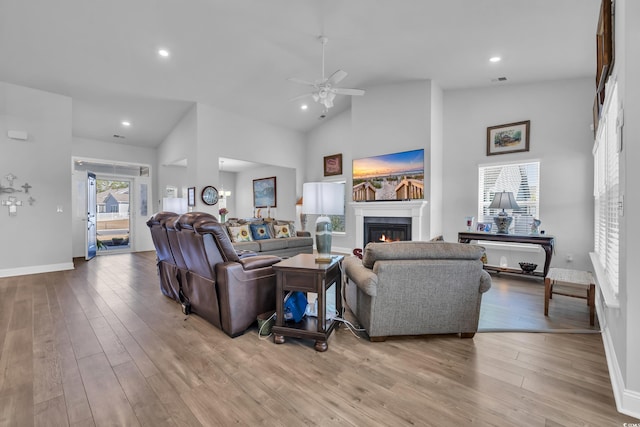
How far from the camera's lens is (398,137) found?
5613 mm

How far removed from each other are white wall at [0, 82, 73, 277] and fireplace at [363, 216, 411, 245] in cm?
583

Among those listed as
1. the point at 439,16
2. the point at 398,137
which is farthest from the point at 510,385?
the point at 398,137

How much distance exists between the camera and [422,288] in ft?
7.51

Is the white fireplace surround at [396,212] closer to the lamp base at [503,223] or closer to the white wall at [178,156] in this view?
the lamp base at [503,223]

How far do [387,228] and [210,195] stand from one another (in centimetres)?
373

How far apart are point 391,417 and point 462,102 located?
5660 mm

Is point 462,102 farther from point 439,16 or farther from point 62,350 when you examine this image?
point 62,350

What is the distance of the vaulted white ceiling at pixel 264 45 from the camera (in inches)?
131

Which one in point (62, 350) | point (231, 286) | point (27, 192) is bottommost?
point (62, 350)

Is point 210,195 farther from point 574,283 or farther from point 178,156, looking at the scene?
point 574,283

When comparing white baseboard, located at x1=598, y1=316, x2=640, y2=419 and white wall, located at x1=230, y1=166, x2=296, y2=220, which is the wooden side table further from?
white wall, located at x1=230, y1=166, x2=296, y2=220

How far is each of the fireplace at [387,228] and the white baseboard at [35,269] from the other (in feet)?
19.0

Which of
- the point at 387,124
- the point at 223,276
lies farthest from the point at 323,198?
the point at 387,124

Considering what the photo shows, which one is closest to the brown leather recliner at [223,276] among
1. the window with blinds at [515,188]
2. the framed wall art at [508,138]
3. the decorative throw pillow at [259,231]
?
the decorative throw pillow at [259,231]
